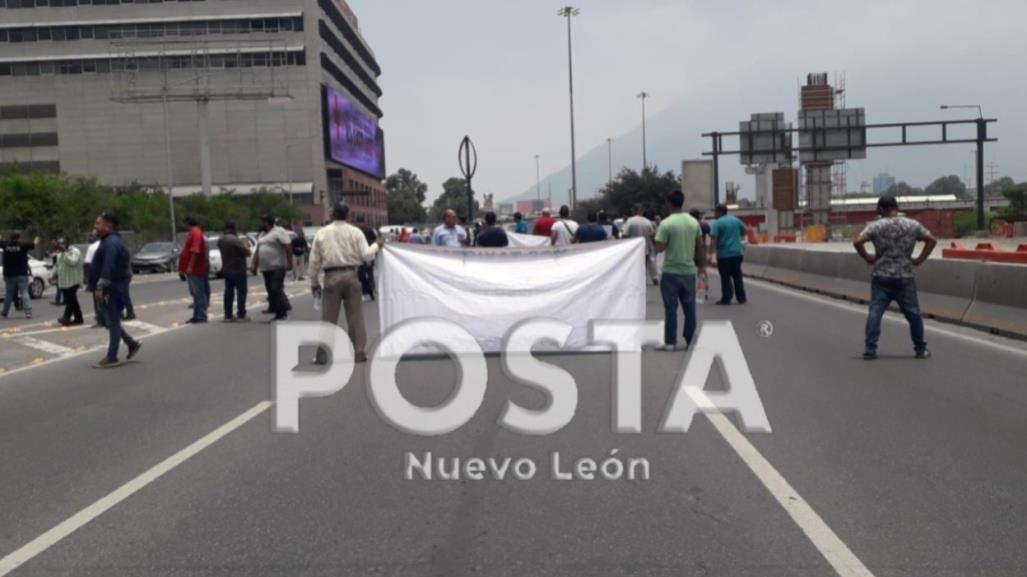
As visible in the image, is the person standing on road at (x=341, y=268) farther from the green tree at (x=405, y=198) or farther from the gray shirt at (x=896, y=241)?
the green tree at (x=405, y=198)

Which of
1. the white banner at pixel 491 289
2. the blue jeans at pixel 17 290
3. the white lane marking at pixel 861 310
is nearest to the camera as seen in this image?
the white banner at pixel 491 289

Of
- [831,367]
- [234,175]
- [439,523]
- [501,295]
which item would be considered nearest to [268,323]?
[501,295]

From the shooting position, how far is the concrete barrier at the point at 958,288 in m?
13.8

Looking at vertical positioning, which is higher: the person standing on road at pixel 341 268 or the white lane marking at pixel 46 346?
the person standing on road at pixel 341 268

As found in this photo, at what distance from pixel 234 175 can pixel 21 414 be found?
8095 centimetres

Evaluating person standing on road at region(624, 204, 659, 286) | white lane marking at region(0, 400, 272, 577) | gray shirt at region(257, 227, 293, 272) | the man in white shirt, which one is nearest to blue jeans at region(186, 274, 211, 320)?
gray shirt at region(257, 227, 293, 272)

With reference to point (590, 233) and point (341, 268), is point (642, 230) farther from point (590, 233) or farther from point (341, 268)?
point (341, 268)

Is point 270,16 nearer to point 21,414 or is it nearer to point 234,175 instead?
point 234,175

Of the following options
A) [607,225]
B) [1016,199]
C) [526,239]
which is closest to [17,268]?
[526,239]

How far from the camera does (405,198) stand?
171m

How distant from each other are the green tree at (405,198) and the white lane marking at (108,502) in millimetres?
149604

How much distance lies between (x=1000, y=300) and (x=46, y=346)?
13.4 m

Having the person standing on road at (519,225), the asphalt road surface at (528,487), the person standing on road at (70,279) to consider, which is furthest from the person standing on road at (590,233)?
the person standing on road at (519,225)

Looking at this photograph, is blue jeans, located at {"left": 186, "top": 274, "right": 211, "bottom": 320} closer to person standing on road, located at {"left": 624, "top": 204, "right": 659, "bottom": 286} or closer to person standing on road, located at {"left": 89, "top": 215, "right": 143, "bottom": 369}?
person standing on road, located at {"left": 89, "top": 215, "right": 143, "bottom": 369}
